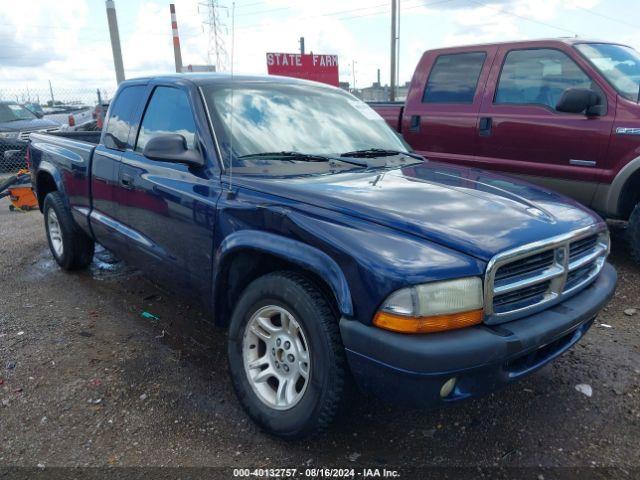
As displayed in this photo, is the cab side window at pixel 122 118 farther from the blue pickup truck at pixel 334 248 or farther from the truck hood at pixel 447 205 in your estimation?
the truck hood at pixel 447 205

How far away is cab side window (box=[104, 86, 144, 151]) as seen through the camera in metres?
3.82

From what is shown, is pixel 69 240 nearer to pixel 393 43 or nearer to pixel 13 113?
pixel 13 113

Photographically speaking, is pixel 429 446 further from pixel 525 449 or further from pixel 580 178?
pixel 580 178

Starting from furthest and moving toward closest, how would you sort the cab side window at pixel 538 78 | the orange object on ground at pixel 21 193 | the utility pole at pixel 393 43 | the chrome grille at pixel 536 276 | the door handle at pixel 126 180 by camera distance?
1. the utility pole at pixel 393 43
2. the orange object on ground at pixel 21 193
3. the cab side window at pixel 538 78
4. the door handle at pixel 126 180
5. the chrome grille at pixel 536 276

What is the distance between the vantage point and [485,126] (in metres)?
5.39

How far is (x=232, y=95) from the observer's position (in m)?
3.17

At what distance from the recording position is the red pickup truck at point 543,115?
15.0 ft

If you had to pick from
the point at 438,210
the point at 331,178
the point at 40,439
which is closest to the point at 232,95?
the point at 331,178

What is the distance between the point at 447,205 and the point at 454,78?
384cm

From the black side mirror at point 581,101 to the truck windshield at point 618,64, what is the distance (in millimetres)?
274

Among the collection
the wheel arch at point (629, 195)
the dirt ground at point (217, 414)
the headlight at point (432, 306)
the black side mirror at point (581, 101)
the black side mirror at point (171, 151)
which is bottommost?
the dirt ground at point (217, 414)

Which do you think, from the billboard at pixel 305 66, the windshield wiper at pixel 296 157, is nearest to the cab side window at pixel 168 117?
the windshield wiper at pixel 296 157

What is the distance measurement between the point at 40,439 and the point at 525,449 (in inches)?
94.1

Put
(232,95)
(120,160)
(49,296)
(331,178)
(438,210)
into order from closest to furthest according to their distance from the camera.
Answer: (438,210) < (331,178) < (232,95) < (120,160) < (49,296)
